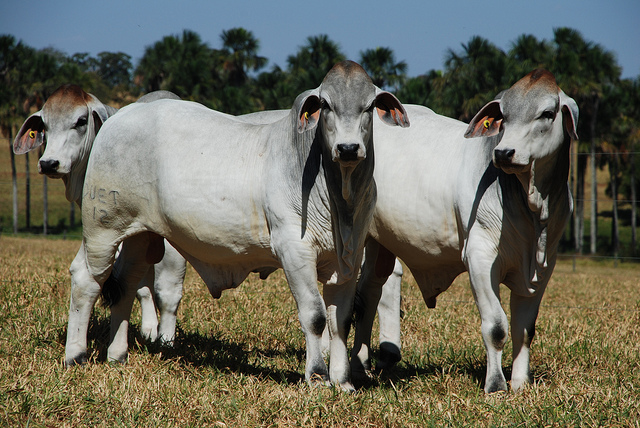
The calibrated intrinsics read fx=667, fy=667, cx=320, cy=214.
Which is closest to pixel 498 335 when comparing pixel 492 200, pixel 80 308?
pixel 492 200

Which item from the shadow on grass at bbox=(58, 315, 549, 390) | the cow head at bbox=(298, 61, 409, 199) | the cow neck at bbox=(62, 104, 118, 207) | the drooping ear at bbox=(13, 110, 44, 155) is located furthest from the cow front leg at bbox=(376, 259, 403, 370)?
the drooping ear at bbox=(13, 110, 44, 155)

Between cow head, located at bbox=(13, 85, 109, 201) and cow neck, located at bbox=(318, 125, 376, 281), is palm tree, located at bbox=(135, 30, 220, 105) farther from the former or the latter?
cow neck, located at bbox=(318, 125, 376, 281)

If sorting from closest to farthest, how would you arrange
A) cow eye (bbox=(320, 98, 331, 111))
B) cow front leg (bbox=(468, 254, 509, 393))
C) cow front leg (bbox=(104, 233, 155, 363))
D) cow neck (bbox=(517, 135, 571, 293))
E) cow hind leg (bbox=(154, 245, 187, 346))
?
cow eye (bbox=(320, 98, 331, 111)), cow neck (bbox=(517, 135, 571, 293)), cow front leg (bbox=(468, 254, 509, 393)), cow front leg (bbox=(104, 233, 155, 363)), cow hind leg (bbox=(154, 245, 187, 346))

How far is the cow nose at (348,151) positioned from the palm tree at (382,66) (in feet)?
100

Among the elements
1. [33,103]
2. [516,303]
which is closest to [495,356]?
[516,303]

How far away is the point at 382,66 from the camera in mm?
34281

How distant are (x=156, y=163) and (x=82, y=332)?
4.86 ft

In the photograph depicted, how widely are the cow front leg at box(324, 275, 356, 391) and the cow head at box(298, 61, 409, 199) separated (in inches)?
36.1

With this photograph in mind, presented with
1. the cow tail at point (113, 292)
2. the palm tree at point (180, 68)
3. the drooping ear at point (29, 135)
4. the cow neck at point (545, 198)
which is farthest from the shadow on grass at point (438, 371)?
the palm tree at point (180, 68)

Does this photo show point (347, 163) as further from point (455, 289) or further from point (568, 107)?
point (455, 289)

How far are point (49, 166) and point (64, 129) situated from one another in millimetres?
386

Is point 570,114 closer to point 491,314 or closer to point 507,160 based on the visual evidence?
point 507,160

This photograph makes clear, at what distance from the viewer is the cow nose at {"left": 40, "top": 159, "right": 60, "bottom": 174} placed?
16.7 ft

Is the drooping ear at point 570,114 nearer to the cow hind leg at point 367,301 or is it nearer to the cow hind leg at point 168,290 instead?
the cow hind leg at point 367,301
